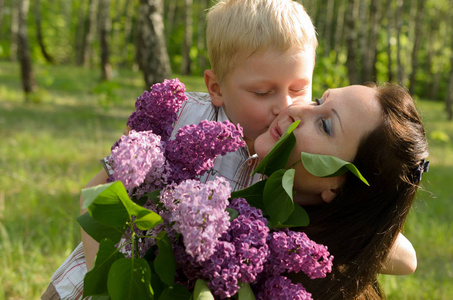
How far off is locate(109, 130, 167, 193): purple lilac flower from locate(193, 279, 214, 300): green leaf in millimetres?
298

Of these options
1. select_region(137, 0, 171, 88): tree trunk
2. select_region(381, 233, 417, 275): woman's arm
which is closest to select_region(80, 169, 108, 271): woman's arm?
select_region(381, 233, 417, 275): woman's arm

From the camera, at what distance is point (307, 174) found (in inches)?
66.2

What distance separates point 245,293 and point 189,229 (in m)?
0.29

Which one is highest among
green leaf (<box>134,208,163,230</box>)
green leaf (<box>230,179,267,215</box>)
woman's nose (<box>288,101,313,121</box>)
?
woman's nose (<box>288,101,313,121</box>)

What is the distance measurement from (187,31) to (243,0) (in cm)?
2012

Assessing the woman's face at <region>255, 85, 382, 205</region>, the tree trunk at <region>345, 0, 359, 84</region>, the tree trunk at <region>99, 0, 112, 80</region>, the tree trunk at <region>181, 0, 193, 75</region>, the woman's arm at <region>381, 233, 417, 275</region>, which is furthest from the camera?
the tree trunk at <region>181, 0, 193, 75</region>

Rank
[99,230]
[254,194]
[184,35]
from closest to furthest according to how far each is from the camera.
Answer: [99,230] < [254,194] < [184,35]

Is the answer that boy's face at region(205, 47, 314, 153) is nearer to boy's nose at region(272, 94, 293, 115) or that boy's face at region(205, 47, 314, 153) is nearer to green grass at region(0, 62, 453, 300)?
boy's nose at region(272, 94, 293, 115)

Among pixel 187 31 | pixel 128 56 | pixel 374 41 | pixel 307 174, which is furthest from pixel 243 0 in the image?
pixel 128 56

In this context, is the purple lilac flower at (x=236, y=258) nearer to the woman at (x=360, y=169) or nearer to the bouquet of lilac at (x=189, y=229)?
the bouquet of lilac at (x=189, y=229)

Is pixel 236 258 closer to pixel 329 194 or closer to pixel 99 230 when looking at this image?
pixel 99 230

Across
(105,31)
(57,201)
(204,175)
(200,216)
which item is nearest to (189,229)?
(200,216)

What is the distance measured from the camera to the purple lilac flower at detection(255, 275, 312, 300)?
1275mm

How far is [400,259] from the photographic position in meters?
2.05
